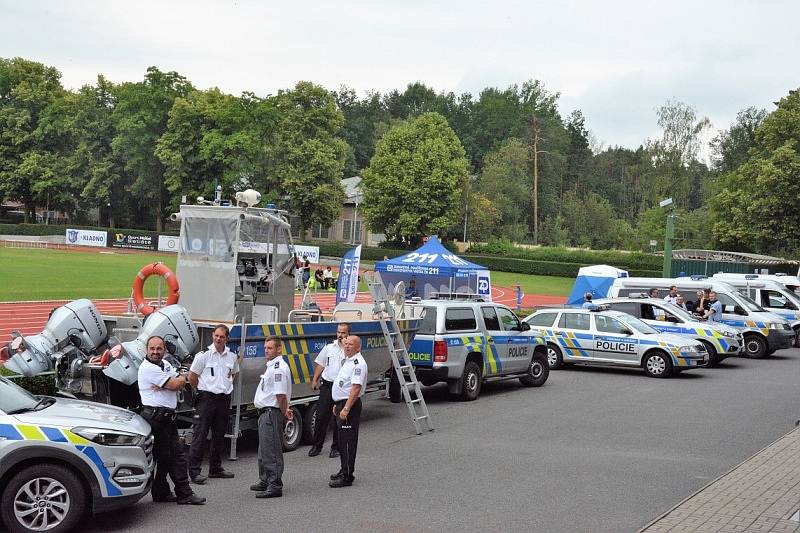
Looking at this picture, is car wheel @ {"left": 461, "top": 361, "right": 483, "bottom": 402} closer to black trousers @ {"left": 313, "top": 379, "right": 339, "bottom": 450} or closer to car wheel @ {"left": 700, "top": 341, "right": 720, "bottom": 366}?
black trousers @ {"left": 313, "top": 379, "right": 339, "bottom": 450}

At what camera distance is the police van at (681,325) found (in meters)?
23.4

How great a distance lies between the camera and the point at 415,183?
74875 millimetres

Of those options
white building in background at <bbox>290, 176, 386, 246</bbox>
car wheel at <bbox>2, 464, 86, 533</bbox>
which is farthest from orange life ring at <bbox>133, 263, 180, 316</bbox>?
white building in background at <bbox>290, 176, 386, 246</bbox>

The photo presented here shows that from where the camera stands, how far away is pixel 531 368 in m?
19.1

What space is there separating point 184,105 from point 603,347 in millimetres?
61960

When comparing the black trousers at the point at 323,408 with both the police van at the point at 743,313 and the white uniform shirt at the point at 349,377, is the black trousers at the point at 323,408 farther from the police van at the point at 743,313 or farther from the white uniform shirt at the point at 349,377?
the police van at the point at 743,313

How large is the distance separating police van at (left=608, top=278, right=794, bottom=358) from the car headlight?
21.7 m

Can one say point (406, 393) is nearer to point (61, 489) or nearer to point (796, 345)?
point (61, 489)

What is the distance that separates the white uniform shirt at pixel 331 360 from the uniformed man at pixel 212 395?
146cm

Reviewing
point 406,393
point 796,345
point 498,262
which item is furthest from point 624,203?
point 406,393

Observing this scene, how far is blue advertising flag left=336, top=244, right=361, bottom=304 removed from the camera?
2525cm

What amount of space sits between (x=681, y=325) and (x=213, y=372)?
54.5ft

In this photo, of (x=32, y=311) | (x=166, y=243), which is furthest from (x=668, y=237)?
(x=166, y=243)

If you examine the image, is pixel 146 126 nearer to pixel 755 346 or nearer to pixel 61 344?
pixel 755 346
